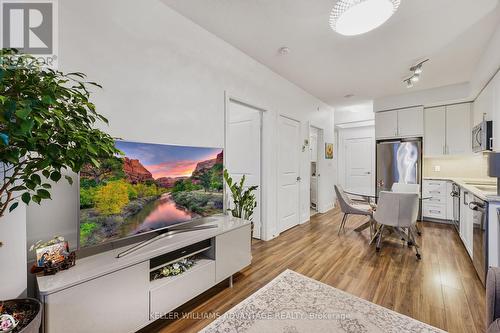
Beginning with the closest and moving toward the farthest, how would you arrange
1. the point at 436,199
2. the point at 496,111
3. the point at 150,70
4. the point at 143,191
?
the point at 143,191 < the point at 150,70 < the point at 496,111 < the point at 436,199

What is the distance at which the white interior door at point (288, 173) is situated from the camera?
146 inches

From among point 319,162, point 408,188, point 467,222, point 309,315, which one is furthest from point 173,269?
point 319,162

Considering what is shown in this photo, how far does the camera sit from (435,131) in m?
4.46

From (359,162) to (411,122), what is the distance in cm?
217

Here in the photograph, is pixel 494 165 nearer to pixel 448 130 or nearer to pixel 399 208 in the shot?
pixel 399 208

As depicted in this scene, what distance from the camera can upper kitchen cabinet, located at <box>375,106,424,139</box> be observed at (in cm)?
454

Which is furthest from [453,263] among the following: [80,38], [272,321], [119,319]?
[80,38]

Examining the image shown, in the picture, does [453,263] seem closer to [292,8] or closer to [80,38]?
[292,8]

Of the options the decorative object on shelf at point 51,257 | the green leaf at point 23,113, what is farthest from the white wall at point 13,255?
the green leaf at point 23,113

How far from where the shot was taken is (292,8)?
2080 mm

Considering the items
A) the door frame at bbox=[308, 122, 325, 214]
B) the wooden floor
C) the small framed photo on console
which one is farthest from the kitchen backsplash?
the small framed photo on console

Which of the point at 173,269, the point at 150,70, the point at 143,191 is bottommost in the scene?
the point at 173,269

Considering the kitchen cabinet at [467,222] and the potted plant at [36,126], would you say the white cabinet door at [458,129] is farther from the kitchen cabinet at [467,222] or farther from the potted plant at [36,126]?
the potted plant at [36,126]

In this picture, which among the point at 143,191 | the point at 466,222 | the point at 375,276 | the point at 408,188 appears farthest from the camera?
the point at 408,188
